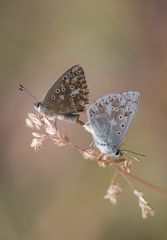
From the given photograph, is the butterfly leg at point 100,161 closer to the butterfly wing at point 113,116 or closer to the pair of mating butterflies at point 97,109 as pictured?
the pair of mating butterflies at point 97,109

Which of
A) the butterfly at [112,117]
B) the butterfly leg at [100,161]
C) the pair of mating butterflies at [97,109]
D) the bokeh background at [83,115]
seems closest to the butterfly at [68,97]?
the pair of mating butterflies at [97,109]

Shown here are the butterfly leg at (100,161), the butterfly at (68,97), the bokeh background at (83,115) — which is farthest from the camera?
the bokeh background at (83,115)

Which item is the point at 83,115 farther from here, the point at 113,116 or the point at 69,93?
the point at 113,116

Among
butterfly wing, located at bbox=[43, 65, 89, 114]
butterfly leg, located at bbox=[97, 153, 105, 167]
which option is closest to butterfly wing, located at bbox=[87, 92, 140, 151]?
butterfly wing, located at bbox=[43, 65, 89, 114]

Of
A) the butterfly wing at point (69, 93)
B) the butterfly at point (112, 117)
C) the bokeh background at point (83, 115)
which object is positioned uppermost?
the butterfly wing at point (69, 93)

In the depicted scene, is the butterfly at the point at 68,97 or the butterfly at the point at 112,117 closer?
the butterfly at the point at 112,117

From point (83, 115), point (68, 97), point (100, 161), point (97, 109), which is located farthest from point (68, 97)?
point (83, 115)
